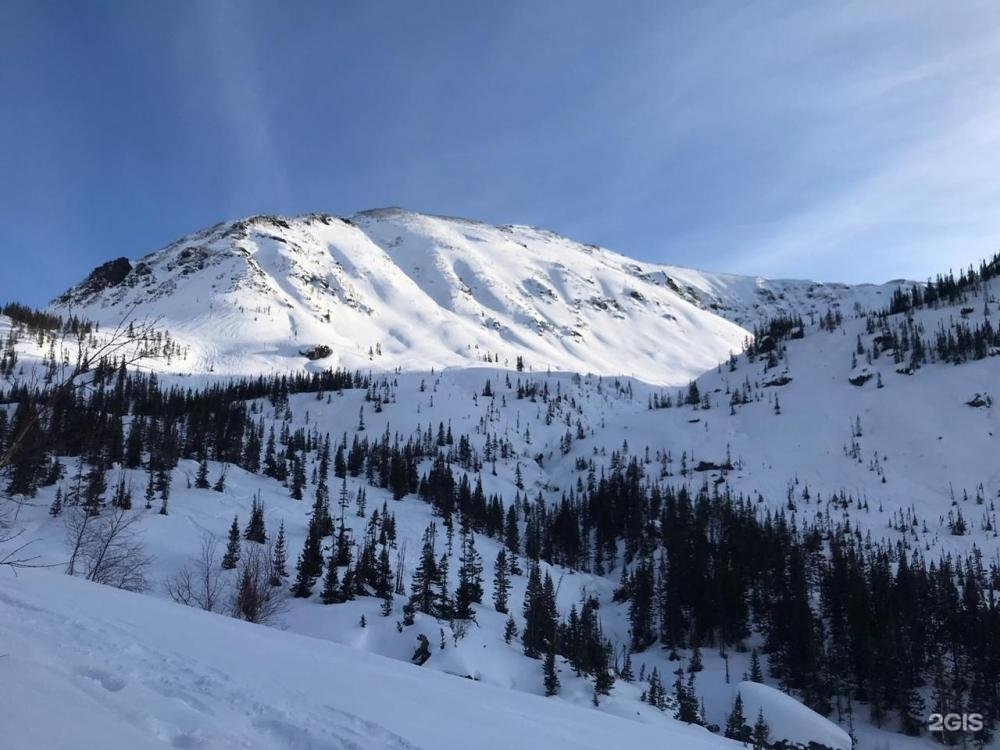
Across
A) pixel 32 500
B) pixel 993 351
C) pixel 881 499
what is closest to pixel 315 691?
pixel 32 500

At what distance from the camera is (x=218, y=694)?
9.82 m

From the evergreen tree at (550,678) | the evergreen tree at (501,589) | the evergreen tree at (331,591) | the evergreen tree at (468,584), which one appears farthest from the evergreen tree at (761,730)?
the evergreen tree at (331,591)

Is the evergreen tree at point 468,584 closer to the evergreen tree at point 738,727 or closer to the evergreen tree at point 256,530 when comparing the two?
the evergreen tree at point 256,530

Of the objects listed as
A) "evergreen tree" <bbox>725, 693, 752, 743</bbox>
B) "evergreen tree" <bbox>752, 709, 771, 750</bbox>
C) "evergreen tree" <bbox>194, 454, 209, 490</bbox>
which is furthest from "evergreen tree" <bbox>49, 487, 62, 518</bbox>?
"evergreen tree" <bbox>752, 709, 771, 750</bbox>

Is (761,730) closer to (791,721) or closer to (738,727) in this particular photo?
(738,727)

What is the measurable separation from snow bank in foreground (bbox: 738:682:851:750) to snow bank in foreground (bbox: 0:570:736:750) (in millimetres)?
42848

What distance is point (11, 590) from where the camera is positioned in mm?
13867

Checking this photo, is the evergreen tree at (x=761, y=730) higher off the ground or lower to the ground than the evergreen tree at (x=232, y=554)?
lower

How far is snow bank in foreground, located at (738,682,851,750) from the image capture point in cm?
4875

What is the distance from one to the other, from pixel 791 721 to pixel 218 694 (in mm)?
54062

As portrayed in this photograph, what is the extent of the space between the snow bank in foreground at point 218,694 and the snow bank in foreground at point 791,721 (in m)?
42.8

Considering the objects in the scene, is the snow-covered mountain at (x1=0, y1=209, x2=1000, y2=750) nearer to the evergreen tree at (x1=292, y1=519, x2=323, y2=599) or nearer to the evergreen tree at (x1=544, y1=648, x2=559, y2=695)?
the evergreen tree at (x1=544, y1=648, x2=559, y2=695)

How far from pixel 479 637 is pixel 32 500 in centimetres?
5095

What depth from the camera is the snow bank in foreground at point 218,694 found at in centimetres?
784
